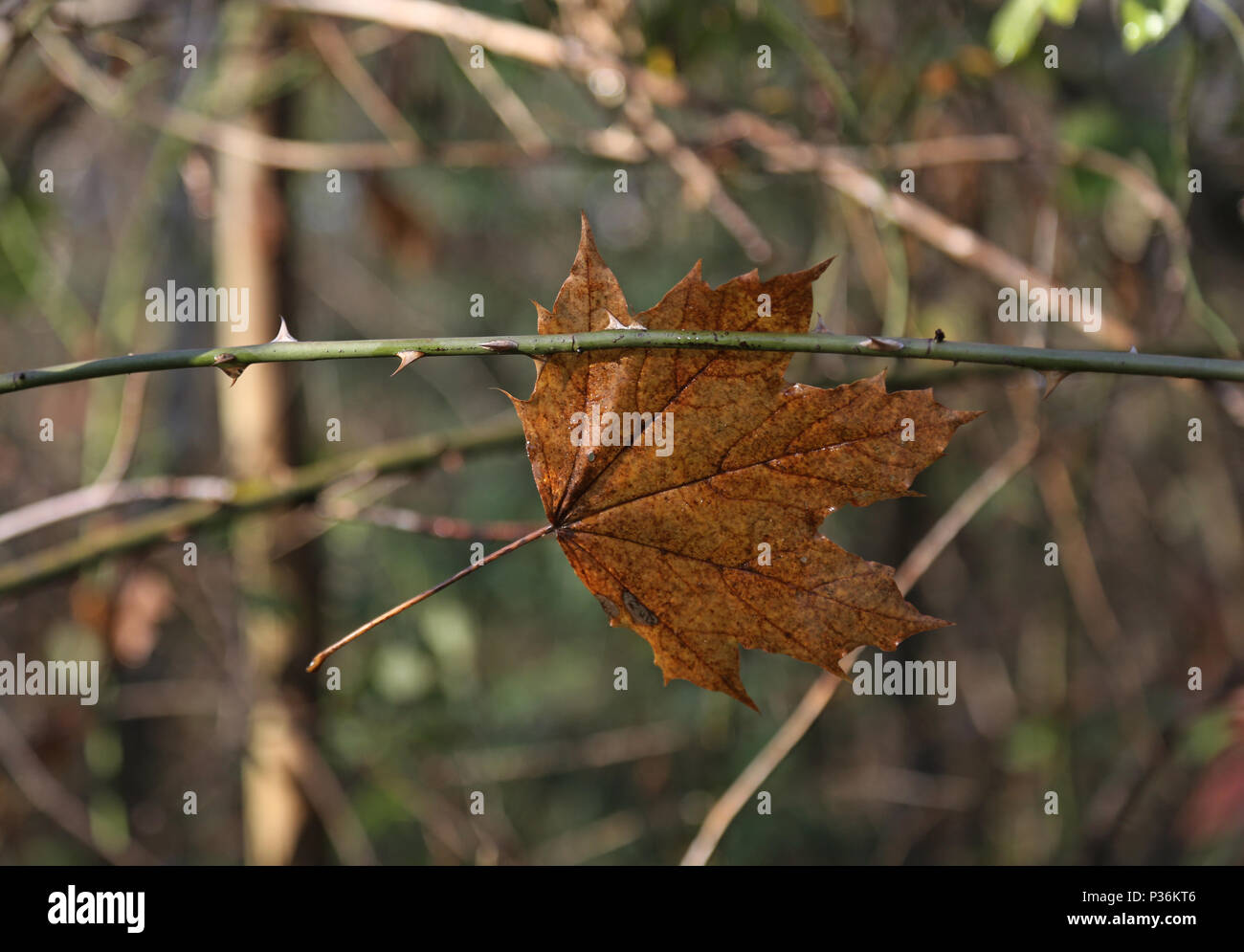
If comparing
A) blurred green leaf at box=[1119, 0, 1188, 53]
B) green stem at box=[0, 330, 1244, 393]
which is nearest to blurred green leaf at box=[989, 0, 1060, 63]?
blurred green leaf at box=[1119, 0, 1188, 53]

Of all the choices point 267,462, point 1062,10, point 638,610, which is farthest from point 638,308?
point 638,610

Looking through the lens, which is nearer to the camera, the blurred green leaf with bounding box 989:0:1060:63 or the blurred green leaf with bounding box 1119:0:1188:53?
the blurred green leaf with bounding box 1119:0:1188:53

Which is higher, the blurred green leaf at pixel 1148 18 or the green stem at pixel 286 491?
the blurred green leaf at pixel 1148 18

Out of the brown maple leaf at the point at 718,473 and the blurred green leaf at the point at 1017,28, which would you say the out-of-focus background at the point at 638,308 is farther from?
the brown maple leaf at the point at 718,473

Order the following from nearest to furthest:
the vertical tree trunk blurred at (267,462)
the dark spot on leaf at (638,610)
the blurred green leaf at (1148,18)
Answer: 1. the dark spot on leaf at (638,610)
2. the blurred green leaf at (1148,18)
3. the vertical tree trunk blurred at (267,462)

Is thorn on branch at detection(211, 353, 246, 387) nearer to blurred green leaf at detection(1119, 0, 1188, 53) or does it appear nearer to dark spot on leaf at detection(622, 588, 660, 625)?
dark spot on leaf at detection(622, 588, 660, 625)

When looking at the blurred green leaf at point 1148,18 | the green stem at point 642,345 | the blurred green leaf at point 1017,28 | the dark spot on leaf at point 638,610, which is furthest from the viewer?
the blurred green leaf at point 1017,28

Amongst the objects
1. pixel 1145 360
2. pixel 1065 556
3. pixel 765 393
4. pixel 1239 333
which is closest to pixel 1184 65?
pixel 1145 360

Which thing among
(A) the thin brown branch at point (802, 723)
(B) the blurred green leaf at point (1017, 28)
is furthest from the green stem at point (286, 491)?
(B) the blurred green leaf at point (1017, 28)
